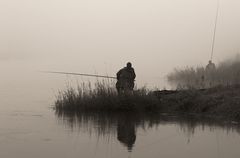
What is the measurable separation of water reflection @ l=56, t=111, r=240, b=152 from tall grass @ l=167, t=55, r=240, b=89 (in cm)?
803

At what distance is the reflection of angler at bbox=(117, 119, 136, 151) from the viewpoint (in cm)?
1323

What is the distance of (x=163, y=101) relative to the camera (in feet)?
71.7

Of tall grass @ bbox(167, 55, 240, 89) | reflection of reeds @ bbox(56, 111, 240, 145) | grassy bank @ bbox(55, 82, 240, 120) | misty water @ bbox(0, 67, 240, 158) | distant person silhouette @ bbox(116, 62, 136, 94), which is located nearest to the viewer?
misty water @ bbox(0, 67, 240, 158)

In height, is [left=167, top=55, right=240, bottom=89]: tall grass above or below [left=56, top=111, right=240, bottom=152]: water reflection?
above

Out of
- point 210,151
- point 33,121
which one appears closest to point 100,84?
point 33,121

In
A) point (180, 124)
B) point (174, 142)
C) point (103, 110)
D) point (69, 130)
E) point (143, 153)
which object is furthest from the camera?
point (103, 110)

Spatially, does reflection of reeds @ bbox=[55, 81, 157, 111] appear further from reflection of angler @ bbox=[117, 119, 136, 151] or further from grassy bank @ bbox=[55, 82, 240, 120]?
→ reflection of angler @ bbox=[117, 119, 136, 151]

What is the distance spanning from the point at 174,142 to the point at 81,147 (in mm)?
2334

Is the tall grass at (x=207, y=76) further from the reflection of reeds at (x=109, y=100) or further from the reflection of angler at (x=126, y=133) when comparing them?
the reflection of angler at (x=126, y=133)

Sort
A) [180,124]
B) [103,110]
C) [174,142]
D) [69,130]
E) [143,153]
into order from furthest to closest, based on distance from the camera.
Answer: [103,110], [180,124], [69,130], [174,142], [143,153]

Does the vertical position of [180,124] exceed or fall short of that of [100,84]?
it falls short

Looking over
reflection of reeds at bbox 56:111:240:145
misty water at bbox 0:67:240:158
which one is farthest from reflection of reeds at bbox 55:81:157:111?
misty water at bbox 0:67:240:158

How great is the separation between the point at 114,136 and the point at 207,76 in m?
25.2

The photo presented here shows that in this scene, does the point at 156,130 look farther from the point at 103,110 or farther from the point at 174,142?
the point at 103,110
